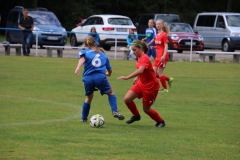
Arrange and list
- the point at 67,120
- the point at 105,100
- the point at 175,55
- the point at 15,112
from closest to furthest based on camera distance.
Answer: the point at 67,120 < the point at 15,112 < the point at 105,100 < the point at 175,55

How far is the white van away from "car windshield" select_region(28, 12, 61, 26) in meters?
8.31

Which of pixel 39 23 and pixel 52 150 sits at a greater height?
pixel 52 150

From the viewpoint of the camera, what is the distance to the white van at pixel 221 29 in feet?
98.5

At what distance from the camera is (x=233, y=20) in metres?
32.6

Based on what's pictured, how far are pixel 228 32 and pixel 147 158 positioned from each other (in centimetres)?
2537

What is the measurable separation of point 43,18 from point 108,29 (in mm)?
3782

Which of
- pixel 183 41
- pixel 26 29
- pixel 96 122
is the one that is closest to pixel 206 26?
pixel 183 41

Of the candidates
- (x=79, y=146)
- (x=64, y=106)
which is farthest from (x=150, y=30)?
(x=79, y=146)

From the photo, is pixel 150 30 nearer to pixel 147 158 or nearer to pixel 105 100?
pixel 105 100

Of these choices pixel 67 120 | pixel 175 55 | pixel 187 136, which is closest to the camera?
pixel 187 136

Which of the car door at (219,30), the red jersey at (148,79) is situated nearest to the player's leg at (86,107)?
the red jersey at (148,79)

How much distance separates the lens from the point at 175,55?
101 ft

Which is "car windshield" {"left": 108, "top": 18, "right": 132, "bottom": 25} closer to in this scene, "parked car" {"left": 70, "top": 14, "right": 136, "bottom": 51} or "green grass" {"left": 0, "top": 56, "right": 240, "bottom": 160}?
"parked car" {"left": 70, "top": 14, "right": 136, "bottom": 51}

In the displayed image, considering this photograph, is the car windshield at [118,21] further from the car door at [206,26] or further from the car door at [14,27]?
the car door at [14,27]
